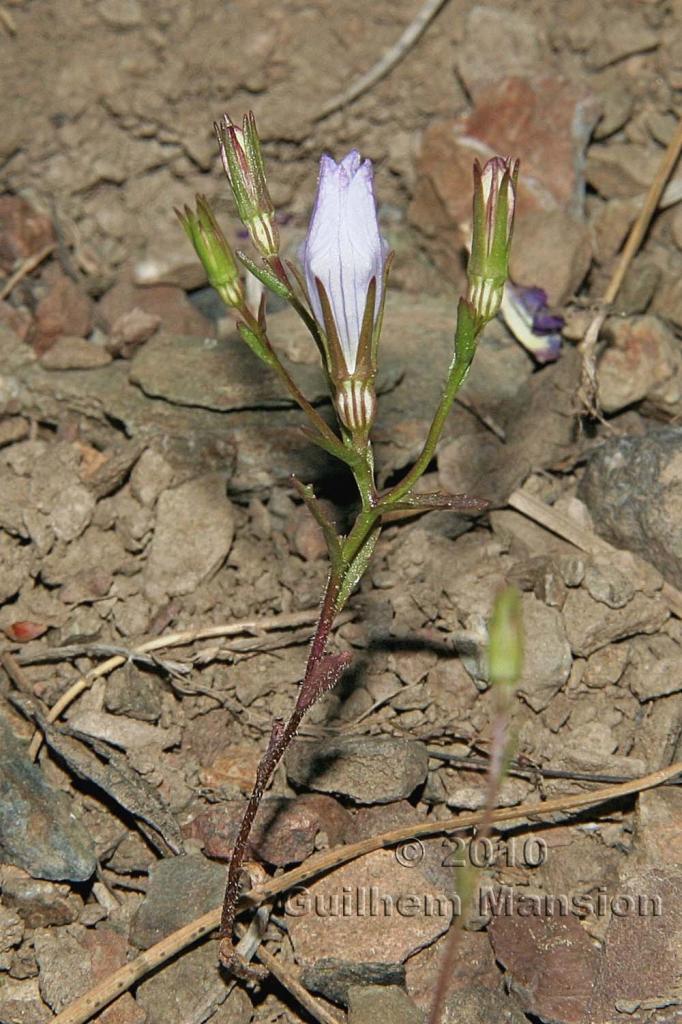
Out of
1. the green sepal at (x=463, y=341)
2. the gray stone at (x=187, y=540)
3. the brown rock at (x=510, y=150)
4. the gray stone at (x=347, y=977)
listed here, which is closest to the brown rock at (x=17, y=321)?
the gray stone at (x=187, y=540)

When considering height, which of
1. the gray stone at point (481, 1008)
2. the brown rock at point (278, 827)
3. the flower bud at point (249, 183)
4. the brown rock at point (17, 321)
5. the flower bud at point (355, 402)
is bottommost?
the gray stone at point (481, 1008)

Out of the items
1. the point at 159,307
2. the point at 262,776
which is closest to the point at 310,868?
the point at 262,776

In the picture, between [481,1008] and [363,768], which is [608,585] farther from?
[481,1008]

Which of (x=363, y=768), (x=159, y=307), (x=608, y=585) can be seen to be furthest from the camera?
(x=159, y=307)

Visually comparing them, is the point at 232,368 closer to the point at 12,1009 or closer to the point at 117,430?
the point at 117,430

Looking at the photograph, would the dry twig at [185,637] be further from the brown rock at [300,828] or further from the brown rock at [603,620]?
the brown rock at [603,620]

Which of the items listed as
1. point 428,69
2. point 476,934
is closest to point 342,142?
point 428,69

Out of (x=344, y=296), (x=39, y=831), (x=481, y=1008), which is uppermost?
(x=344, y=296)
